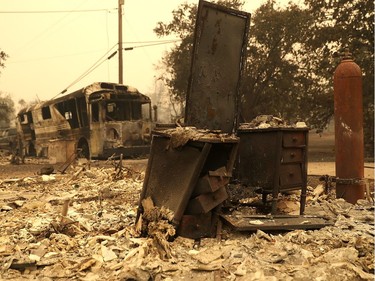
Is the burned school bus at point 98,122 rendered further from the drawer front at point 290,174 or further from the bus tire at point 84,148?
the drawer front at point 290,174

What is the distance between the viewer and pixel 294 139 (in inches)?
206

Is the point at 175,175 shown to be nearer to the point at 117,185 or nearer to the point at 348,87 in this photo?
the point at 348,87

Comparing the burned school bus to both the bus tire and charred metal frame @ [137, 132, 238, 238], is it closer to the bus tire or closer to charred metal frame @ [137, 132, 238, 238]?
the bus tire

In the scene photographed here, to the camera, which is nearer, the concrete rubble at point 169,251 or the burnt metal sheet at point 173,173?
the concrete rubble at point 169,251

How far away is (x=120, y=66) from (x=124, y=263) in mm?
18551

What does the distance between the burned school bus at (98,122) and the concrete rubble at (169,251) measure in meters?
9.68

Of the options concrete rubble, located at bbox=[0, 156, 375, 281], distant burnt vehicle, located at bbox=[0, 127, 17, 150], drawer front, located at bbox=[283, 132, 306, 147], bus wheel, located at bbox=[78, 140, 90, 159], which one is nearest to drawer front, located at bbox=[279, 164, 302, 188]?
drawer front, located at bbox=[283, 132, 306, 147]

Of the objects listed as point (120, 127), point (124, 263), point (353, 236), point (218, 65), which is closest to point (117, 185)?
point (218, 65)

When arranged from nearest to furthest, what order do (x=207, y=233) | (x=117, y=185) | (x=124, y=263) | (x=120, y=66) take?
(x=124, y=263)
(x=207, y=233)
(x=117, y=185)
(x=120, y=66)

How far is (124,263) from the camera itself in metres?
3.59

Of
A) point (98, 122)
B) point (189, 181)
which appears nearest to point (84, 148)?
point (98, 122)

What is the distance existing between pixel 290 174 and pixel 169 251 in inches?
91.8

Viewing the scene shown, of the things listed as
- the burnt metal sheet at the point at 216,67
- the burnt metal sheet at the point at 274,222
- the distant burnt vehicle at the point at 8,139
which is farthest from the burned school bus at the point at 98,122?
the burnt metal sheet at the point at 274,222

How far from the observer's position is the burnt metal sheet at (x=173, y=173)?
13.7 ft
